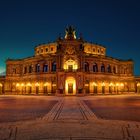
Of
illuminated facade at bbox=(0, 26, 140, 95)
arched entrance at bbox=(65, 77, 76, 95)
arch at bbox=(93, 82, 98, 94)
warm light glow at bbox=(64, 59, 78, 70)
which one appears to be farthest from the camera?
arch at bbox=(93, 82, 98, 94)

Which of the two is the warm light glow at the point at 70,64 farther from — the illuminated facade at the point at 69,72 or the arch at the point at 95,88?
the arch at the point at 95,88

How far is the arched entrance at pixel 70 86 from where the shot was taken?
53719 millimetres

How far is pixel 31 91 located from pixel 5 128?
53.9 metres

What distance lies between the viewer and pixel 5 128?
32.4 feet

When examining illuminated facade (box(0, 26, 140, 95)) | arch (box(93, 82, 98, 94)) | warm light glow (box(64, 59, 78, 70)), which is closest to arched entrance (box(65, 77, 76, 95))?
illuminated facade (box(0, 26, 140, 95))

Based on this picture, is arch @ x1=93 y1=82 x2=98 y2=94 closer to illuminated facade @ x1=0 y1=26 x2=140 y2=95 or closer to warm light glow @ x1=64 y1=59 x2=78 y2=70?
illuminated facade @ x1=0 y1=26 x2=140 y2=95

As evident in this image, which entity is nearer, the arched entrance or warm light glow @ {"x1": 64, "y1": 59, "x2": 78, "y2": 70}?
the arched entrance

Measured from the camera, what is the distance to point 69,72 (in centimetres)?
5316

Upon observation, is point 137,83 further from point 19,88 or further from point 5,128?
point 5,128

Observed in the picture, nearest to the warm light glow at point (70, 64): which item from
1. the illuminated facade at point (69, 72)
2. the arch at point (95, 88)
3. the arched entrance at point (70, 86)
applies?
the illuminated facade at point (69, 72)

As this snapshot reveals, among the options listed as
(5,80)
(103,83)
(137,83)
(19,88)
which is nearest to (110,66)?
(103,83)

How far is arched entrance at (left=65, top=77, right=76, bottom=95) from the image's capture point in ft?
176

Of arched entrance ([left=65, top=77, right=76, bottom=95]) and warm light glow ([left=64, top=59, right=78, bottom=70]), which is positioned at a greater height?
warm light glow ([left=64, top=59, right=78, bottom=70])

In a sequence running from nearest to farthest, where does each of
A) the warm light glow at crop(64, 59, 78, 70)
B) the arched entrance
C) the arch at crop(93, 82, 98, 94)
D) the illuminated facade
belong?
the arched entrance, the illuminated facade, the warm light glow at crop(64, 59, 78, 70), the arch at crop(93, 82, 98, 94)
